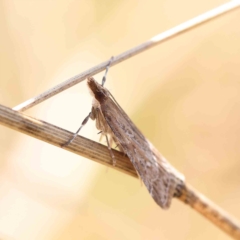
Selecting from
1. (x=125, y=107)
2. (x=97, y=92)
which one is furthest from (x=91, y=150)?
(x=125, y=107)

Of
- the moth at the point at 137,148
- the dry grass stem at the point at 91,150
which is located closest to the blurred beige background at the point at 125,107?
the moth at the point at 137,148

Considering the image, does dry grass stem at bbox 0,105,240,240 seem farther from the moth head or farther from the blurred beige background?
the blurred beige background

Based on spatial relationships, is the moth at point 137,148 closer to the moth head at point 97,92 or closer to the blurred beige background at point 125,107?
the moth head at point 97,92

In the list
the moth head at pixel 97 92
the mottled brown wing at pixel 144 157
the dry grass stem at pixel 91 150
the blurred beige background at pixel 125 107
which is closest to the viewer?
the dry grass stem at pixel 91 150

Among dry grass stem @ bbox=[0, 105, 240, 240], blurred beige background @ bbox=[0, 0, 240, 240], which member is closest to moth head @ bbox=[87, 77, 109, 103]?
dry grass stem @ bbox=[0, 105, 240, 240]

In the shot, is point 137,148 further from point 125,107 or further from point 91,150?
point 125,107

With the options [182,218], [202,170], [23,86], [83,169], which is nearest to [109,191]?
[83,169]

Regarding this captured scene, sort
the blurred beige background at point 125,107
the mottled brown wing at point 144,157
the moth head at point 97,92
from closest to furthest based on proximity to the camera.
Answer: the mottled brown wing at point 144,157
the moth head at point 97,92
the blurred beige background at point 125,107
